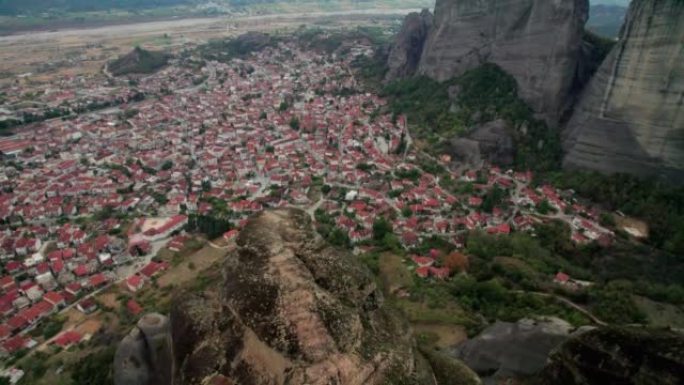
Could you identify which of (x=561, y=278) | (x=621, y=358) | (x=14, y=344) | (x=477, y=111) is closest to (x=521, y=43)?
(x=477, y=111)

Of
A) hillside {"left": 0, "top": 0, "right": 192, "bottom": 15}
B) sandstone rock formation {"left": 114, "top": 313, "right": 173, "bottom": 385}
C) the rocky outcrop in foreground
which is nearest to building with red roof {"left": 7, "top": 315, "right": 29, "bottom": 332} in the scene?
sandstone rock formation {"left": 114, "top": 313, "right": 173, "bottom": 385}

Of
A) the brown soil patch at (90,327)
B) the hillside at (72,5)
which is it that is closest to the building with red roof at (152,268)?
the brown soil patch at (90,327)

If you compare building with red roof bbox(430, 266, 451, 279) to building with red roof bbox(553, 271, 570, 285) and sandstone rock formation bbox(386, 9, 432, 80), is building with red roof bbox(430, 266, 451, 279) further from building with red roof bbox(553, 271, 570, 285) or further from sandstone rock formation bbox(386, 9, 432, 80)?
sandstone rock formation bbox(386, 9, 432, 80)

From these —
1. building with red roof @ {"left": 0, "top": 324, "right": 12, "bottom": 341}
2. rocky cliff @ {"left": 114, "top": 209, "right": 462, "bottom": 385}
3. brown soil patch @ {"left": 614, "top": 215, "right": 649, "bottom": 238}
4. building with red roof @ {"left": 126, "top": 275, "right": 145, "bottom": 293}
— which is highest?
rocky cliff @ {"left": 114, "top": 209, "right": 462, "bottom": 385}

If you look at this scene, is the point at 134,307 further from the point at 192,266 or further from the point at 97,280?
the point at 97,280

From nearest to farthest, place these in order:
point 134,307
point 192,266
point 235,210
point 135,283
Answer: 1. point 134,307
2. point 135,283
3. point 192,266
4. point 235,210

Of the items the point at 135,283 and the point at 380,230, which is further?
the point at 380,230
